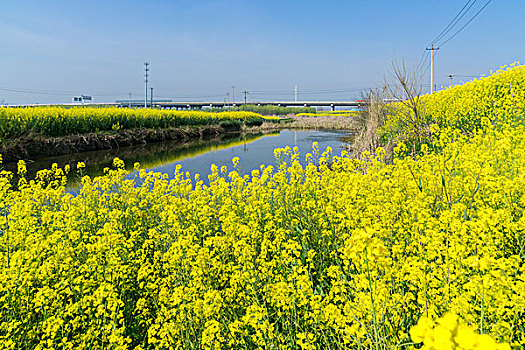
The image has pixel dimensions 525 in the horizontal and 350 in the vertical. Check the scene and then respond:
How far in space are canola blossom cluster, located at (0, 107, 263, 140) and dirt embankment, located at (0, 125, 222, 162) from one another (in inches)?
19.3

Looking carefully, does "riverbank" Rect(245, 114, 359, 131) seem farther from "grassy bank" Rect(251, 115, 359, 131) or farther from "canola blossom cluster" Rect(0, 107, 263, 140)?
"canola blossom cluster" Rect(0, 107, 263, 140)

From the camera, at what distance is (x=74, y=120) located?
52.8 feet

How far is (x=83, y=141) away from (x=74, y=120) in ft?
4.55

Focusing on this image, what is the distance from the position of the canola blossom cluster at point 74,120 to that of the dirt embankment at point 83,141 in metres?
0.49

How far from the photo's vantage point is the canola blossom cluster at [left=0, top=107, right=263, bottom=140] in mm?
12719

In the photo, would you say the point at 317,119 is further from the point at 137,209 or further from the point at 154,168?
the point at 137,209

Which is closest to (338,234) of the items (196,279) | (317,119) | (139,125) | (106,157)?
(196,279)

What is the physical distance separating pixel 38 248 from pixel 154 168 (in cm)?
897

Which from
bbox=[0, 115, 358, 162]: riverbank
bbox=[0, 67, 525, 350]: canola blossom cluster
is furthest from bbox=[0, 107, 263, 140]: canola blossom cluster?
bbox=[0, 67, 525, 350]: canola blossom cluster

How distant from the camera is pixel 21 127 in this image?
1289 cm

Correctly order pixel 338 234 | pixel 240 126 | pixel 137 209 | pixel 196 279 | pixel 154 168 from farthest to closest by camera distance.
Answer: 1. pixel 240 126
2. pixel 154 168
3. pixel 137 209
4. pixel 338 234
5. pixel 196 279

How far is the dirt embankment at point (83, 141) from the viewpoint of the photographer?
1224cm

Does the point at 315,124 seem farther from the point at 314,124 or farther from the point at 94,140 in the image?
the point at 94,140

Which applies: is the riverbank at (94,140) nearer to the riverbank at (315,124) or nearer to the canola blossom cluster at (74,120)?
the canola blossom cluster at (74,120)
